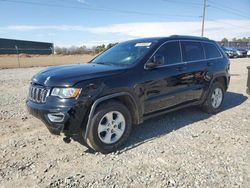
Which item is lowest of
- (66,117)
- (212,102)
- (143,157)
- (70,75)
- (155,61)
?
(143,157)

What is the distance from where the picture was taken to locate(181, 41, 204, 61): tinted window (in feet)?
17.0

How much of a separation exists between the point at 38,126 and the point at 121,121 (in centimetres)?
201

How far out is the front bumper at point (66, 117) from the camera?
3492mm

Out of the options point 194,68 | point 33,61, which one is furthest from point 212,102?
point 33,61

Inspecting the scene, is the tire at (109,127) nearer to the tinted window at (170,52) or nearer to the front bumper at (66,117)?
the front bumper at (66,117)

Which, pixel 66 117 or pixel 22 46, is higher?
pixel 22 46

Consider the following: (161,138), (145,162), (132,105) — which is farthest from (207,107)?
(145,162)

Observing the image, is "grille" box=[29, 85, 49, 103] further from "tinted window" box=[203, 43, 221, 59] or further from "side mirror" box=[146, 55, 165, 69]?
"tinted window" box=[203, 43, 221, 59]

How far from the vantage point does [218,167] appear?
344 cm

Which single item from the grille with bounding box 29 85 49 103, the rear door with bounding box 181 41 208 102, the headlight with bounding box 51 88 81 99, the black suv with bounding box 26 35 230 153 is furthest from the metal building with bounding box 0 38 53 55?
the headlight with bounding box 51 88 81 99

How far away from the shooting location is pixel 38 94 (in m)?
3.80

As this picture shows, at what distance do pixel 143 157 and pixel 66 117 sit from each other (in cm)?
131

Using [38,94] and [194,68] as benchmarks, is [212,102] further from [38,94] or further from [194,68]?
[38,94]

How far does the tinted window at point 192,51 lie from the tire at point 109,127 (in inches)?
78.7
